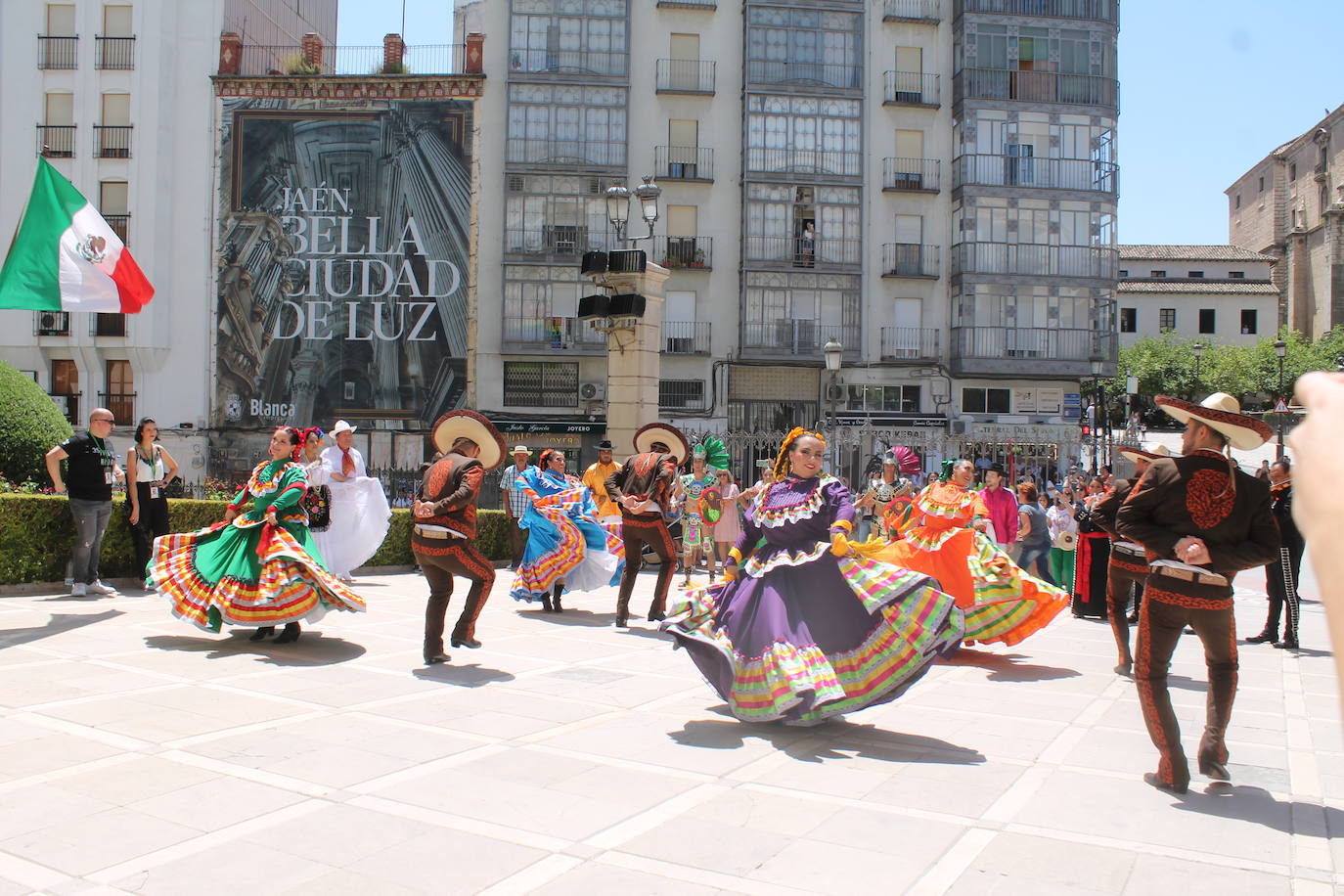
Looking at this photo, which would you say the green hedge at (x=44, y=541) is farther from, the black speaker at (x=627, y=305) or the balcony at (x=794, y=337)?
the balcony at (x=794, y=337)

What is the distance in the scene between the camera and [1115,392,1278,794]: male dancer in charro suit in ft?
18.5

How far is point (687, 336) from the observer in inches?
1406

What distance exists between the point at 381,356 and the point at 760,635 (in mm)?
30308

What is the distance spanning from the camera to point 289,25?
4084 centimetres

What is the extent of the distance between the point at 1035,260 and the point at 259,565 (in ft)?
105

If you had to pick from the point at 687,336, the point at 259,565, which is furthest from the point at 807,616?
the point at 687,336

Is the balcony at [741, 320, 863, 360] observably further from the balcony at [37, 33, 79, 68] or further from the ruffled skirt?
the ruffled skirt

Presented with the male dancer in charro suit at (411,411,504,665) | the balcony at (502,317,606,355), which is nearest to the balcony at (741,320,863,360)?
the balcony at (502,317,606,355)

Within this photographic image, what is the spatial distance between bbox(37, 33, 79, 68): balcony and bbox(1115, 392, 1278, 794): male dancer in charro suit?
1514 inches

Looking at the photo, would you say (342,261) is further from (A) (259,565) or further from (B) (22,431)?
(A) (259,565)

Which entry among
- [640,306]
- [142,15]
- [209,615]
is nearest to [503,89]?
[142,15]

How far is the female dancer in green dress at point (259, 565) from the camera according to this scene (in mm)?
8555

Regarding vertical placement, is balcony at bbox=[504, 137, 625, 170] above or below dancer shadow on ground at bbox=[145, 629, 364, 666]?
above

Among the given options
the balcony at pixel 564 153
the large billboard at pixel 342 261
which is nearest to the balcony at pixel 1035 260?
the balcony at pixel 564 153
